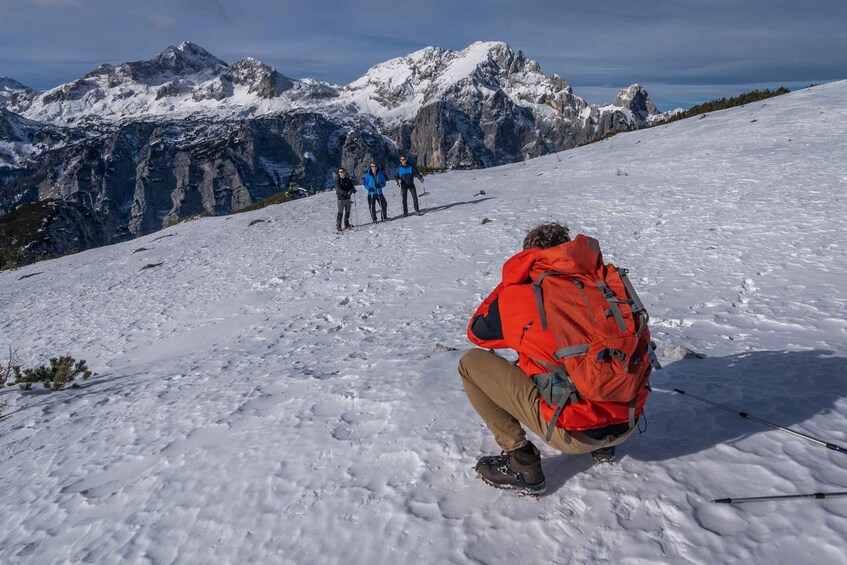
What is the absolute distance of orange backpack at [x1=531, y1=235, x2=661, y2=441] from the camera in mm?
3234

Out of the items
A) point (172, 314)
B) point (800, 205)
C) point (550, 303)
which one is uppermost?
point (550, 303)

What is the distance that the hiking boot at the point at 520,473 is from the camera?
12.8ft

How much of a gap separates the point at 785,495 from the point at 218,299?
535 inches

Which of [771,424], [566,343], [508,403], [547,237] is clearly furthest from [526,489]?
[771,424]

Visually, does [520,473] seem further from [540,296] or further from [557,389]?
[540,296]

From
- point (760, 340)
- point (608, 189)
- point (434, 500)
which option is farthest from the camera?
point (608, 189)

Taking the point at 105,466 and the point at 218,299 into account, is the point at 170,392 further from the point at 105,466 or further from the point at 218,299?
the point at 218,299

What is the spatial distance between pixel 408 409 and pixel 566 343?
2935mm

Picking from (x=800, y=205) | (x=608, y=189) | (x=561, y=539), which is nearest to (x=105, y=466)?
(x=561, y=539)

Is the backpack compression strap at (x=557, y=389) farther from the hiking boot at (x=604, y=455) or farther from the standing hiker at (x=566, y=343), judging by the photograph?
the hiking boot at (x=604, y=455)

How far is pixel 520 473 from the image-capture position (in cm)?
392

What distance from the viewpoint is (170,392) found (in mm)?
7746

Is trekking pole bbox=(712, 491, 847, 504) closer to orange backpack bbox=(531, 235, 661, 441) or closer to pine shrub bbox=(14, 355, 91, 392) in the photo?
orange backpack bbox=(531, 235, 661, 441)

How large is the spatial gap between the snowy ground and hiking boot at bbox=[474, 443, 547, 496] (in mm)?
130
